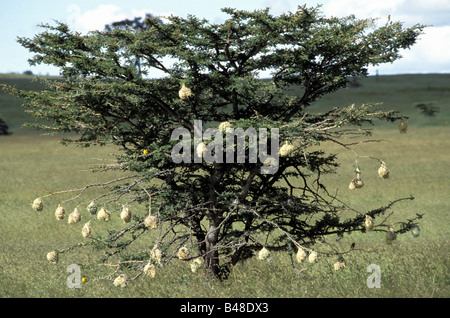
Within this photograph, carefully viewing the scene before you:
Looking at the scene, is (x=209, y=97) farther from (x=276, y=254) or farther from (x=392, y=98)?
(x=392, y=98)

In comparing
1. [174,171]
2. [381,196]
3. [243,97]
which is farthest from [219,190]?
[381,196]

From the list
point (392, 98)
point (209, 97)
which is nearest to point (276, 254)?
point (209, 97)

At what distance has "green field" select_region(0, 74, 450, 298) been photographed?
10.0 meters

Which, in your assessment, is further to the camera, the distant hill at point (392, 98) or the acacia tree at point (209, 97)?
the distant hill at point (392, 98)

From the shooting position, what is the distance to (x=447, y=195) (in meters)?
25.1

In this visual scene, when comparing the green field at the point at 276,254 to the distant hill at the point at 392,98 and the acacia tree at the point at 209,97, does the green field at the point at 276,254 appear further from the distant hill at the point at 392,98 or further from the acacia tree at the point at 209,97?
the distant hill at the point at 392,98

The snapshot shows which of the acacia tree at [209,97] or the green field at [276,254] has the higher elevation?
the acacia tree at [209,97]

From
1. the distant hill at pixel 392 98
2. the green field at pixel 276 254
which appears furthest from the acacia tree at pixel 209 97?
the distant hill at pixel 392 98

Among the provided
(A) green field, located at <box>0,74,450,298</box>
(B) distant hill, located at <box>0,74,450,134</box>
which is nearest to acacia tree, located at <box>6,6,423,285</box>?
(A) green field, located at <box>0,74,450,298</box>

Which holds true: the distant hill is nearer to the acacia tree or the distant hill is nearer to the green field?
the green field

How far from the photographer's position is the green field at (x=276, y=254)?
10.0 m

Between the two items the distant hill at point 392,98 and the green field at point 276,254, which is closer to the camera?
the green field at point 276,254
